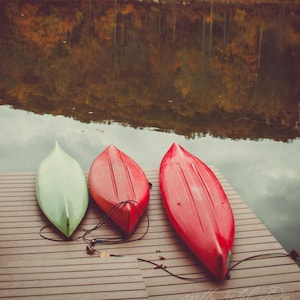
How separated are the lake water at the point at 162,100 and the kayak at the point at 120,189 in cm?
150

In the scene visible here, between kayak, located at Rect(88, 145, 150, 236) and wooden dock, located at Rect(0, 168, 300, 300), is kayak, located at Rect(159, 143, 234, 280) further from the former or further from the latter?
kayak, located at Rect(88, 145, 150, 236)

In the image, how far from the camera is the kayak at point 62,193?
155 inches

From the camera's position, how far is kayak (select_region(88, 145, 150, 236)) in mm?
3941

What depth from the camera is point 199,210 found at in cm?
396

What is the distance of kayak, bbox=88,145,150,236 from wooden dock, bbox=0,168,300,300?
111 millimetres

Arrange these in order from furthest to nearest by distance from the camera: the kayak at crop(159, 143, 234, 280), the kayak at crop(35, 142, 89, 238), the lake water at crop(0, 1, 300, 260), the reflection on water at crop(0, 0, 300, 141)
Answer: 1. the reflection on water at crop(0, 0, 300, 141)
2. the lake water at crop(0, 1, 300, 260)
3. the kayak at crop(35, 142, 89, 238)
4. the kayak at crop(159, 143, 234, 280)

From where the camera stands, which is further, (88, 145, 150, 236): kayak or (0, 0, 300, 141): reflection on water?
(0, 0, 300, 141): reflection on water

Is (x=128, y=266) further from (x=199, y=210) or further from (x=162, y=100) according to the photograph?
(x=162, y=100)

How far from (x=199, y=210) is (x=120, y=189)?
2.64 ft

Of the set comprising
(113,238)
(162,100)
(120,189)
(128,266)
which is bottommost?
(162,100)

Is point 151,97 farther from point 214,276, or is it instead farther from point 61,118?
point 214,276

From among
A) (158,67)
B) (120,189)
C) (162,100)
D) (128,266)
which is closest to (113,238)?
(120,189)

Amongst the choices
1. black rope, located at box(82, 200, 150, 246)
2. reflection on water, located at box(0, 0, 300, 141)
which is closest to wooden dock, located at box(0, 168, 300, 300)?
black rope, located at box(82, 200, 150, 246)

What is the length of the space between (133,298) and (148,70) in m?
12.4
